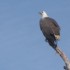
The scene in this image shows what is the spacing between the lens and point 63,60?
27.3 feet

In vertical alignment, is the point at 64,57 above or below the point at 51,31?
below

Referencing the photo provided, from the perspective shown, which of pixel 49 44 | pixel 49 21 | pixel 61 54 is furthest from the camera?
pixel 49 21

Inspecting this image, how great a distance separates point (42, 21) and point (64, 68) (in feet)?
13.7

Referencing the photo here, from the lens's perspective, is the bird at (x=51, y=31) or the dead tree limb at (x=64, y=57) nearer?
the dead tree limb at (x=64, y=57)

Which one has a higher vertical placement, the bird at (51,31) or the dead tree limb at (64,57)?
the bird at (51,31)

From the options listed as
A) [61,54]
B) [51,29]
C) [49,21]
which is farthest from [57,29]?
[61,54]

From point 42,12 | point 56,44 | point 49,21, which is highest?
point 42,12

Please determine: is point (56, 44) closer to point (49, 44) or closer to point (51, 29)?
point (49, 44)

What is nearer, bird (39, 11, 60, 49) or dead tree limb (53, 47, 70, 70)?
dead tree limb (53, 47, 70, 70)

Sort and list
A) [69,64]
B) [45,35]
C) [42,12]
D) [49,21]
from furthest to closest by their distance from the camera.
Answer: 1. [42,12]
2. [49,21]
3. [45,35]
4. [69,64]

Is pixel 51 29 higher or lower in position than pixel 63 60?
higher

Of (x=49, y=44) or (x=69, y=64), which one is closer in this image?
(x=69, y=64)

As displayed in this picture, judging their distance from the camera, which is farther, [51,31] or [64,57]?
[51,31]

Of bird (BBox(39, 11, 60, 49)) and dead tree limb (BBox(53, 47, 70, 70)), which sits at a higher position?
bird (BBox(39, 11, 60, 49))
